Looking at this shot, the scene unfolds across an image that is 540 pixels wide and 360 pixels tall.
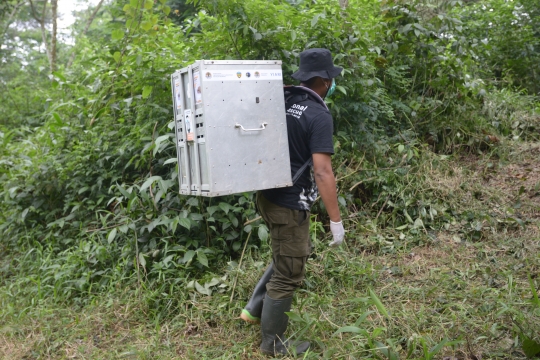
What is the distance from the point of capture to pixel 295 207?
3.10 metres

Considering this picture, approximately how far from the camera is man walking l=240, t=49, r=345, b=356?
122 inches

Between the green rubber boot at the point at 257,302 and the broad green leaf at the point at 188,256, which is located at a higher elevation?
the broad green leaf at the point at 188,256

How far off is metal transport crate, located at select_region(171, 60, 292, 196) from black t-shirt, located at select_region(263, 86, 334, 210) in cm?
10

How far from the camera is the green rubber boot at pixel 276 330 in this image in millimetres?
3148

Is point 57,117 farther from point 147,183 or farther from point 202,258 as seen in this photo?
point 202,258

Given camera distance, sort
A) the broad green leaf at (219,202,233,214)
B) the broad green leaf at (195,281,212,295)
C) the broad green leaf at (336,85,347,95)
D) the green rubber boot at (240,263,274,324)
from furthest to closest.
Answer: the broad green leaf at (336,85,347,95) → the broad green leaf at (219,202,233,214) → the broad green leaf at (195,281,212,295) → the green rubber boot at (240,263,274,324)

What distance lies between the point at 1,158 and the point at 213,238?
3.32 meters

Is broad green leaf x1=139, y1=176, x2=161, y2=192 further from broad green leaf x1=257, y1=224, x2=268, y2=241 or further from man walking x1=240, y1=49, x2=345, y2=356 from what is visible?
man walking x1=240, y1=49, x2=345, y2=356

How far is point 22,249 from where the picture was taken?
5238mm

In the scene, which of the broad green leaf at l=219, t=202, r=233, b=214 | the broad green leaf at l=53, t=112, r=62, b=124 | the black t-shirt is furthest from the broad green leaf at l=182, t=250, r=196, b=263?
the broad green leaf at l=53, t=112, r=62, b=124

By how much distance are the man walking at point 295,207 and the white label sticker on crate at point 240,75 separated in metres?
0.20

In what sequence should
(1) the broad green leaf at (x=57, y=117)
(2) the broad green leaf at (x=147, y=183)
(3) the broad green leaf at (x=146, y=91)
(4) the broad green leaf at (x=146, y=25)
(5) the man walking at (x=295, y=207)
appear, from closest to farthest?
(5) the man walking at (x=295, y=207) → (2) the broad green leaf at (x=147, y=183) → (3) the broad green leaf at (x=146, y=91) → (4) the broad green leaf at (x=146, y=25) → (1) the broad green leaf at (x=57, y=117)

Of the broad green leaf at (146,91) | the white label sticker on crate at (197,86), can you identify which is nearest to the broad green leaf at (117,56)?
the broad green leaf at (146,91)

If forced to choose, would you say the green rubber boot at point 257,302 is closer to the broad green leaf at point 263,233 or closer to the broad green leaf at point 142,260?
the broad green leaf at point 263,233
